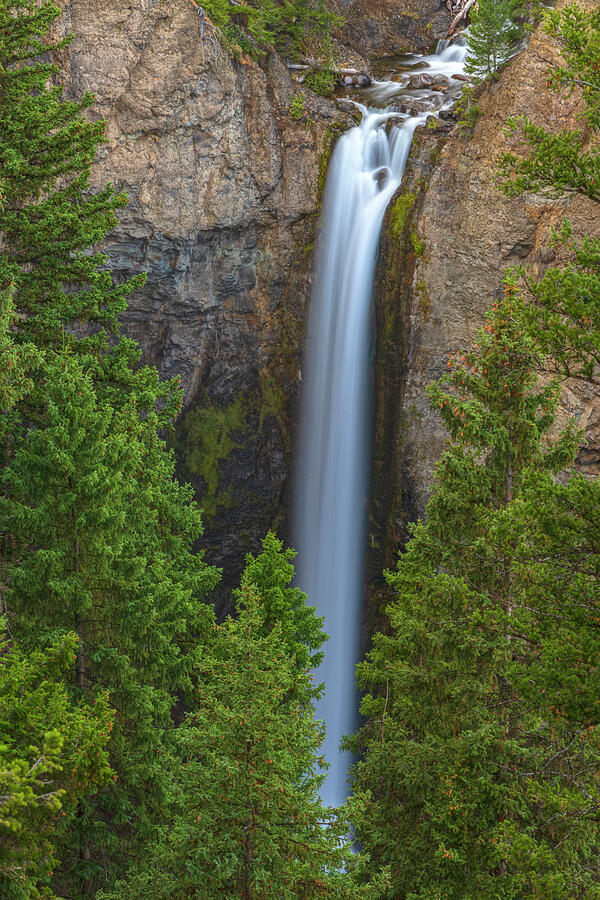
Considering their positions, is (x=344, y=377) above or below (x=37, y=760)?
above

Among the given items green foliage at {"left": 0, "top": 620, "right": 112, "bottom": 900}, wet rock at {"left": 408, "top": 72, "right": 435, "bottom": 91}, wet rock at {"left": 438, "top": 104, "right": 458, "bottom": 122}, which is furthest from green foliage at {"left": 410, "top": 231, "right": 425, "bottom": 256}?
green foliage at {"left": 0, "top": 620, "right": 112, "bottom": 900}

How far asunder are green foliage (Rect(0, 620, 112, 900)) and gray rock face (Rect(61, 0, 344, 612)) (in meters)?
16.8

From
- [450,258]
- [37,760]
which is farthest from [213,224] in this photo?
[37,760]

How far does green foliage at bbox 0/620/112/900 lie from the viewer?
6492 millimetres

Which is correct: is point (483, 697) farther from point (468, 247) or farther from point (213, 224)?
point (213, 224)

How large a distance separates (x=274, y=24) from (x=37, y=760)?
26.1 meters

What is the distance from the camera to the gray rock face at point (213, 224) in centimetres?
2105

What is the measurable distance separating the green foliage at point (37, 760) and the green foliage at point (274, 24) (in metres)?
20.9

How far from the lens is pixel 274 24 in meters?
25.6

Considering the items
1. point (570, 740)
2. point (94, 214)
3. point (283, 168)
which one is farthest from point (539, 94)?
point (570, 740)

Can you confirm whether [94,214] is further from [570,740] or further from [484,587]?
[570,740]

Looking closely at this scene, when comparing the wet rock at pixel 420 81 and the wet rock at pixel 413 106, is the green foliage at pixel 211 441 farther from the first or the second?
the wet rock at pixel 420 81

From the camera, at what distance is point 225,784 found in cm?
704

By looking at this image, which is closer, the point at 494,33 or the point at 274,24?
the point at 494,33
